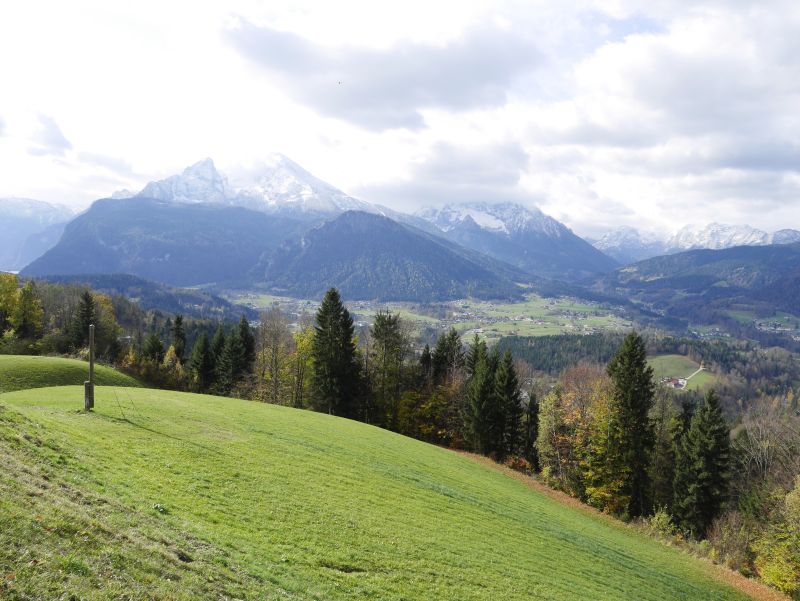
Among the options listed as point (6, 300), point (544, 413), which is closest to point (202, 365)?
point (6, 300)

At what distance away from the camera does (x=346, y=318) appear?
229 feet

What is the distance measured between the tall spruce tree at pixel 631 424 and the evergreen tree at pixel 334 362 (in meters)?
35.9

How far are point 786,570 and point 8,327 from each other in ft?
393

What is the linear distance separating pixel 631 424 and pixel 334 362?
39.7 metres

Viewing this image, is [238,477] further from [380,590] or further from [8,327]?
[8,327]

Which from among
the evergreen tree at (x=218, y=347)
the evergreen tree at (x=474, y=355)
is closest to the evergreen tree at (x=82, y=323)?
the evergreen tree at (x=218, y=347)

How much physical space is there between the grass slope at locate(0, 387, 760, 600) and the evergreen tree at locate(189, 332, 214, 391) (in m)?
51.1

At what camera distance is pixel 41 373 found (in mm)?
49188

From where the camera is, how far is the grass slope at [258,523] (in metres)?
11.2

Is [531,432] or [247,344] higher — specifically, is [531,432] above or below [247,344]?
below

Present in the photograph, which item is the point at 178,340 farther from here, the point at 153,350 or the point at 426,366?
the point at 426,366

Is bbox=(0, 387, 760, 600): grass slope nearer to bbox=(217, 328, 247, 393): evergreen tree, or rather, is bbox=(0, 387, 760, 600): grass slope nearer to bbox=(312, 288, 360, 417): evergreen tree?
bbox=(312, 288, 360, 417): evergreen tree

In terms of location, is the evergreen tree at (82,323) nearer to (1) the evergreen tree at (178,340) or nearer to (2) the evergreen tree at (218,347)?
(1) the evergreen tree at (178,340)

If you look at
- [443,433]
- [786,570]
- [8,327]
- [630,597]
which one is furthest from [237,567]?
[8,327]
